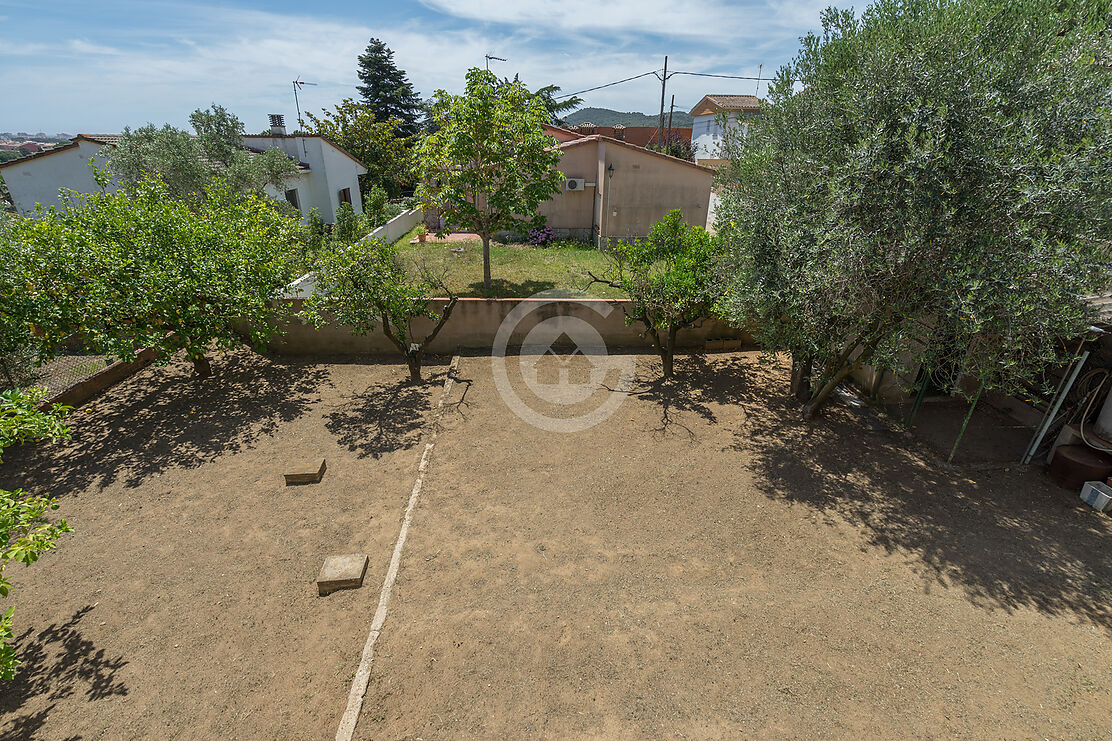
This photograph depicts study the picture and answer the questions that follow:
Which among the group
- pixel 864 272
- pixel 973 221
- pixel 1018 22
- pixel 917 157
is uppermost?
pixel 1018 22

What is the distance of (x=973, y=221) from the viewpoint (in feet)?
19.0

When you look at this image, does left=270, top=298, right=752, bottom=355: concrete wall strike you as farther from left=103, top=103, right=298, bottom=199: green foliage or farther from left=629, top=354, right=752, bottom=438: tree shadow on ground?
left=103, top=103, right=298, bottom=199: green foliage

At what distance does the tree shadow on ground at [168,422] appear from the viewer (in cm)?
767

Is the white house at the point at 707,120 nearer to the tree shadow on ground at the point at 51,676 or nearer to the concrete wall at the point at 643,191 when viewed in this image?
the concrete wall at the point at 643,191

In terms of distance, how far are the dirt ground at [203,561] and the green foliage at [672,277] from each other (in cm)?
499

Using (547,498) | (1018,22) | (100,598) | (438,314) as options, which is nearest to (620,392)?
(547,498)

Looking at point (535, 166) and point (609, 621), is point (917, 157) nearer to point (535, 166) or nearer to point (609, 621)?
point (609, 621)

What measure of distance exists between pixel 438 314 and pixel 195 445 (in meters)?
5.46

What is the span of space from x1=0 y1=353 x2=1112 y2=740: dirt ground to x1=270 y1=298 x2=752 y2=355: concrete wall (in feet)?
10.7

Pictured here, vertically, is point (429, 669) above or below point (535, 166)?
below

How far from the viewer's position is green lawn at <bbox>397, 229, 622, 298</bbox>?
14.9 metres

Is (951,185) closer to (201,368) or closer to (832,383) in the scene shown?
(832,383)

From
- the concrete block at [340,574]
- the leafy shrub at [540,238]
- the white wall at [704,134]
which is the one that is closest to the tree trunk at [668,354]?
the concrete block at [340,574]

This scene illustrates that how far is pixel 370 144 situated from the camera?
31.8 m
